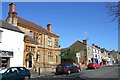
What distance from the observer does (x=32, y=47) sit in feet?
90.4

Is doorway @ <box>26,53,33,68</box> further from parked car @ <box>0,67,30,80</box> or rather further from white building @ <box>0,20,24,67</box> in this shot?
parked car @ <box>0,67,30,80</box>

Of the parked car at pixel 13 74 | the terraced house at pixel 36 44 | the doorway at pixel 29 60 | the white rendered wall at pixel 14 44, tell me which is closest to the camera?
the parked car at pixel 13 74

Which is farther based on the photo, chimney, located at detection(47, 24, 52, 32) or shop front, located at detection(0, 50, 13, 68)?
chimney, located at detection(47, 24, 52, 32)

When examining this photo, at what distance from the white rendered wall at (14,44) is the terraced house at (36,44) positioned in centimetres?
133

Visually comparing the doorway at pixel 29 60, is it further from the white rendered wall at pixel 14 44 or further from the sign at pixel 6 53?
the sign at pixel 6 53

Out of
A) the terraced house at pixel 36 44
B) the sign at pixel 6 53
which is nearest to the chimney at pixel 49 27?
the terraced house at pixel 36 44

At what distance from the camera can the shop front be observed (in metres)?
21.0

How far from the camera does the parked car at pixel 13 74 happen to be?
13.4 m

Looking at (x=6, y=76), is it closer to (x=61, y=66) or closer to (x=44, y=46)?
(x=61, y=66)

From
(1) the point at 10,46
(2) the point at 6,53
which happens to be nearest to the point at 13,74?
(2) the point at 6,53

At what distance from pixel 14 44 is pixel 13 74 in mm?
9660

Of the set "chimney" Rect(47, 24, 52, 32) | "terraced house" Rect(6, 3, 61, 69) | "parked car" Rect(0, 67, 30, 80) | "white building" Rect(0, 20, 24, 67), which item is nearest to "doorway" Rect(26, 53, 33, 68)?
"terraced house" Rect(6, 3, 61, 69)

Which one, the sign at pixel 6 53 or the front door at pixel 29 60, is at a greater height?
the sign at pixel 6 53

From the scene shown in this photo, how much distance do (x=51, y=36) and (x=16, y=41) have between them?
14.4m
